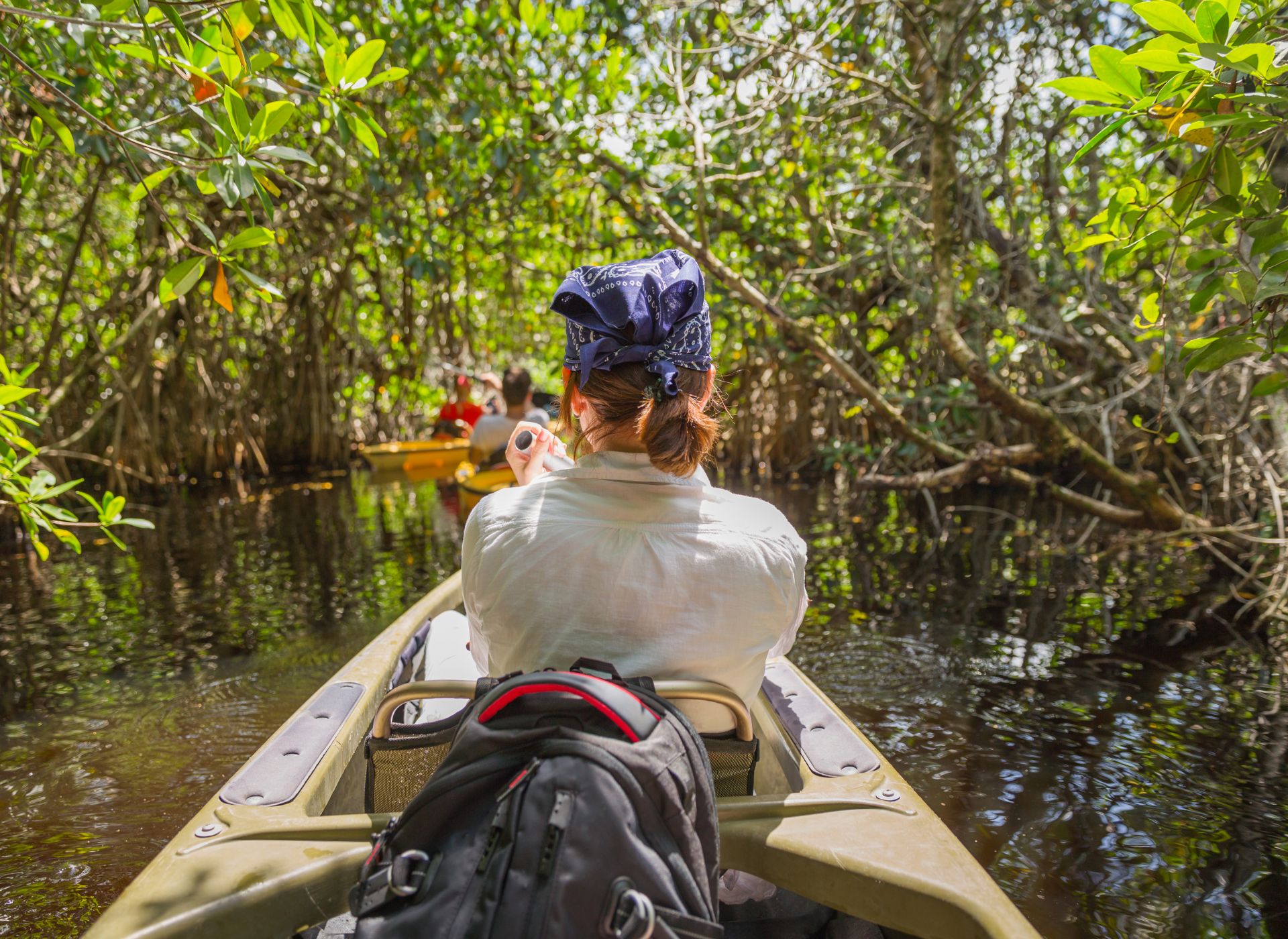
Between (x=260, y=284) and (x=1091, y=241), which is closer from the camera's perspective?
(x=260, y=284)

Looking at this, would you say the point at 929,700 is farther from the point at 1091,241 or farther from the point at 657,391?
the point at 657,391

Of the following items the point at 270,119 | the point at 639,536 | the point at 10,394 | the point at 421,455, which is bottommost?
the point at 421,455

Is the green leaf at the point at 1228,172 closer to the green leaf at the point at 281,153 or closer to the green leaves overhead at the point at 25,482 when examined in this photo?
the green leaf at the point at 281,153

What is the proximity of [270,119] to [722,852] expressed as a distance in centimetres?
160

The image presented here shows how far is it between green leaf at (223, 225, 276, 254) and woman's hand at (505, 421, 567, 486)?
0.65m

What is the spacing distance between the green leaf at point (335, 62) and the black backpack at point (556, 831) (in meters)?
1.55

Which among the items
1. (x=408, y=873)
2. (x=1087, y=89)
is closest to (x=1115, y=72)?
(x=1087, y=89)

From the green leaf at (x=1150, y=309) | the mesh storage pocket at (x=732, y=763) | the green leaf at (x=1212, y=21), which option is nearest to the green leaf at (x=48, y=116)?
the mesh storage pocket at (x=732, y=763)

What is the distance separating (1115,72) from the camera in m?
1.69

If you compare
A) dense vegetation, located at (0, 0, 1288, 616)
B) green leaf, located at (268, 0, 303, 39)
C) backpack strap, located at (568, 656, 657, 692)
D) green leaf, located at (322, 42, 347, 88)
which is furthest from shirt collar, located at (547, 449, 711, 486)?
green leaf, located at (322, 42, 347, 88)

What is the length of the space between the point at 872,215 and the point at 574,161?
2.24 metres

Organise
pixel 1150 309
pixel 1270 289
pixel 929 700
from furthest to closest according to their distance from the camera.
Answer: pixel 929 700
pixel 1150 309
pixel 1270 289

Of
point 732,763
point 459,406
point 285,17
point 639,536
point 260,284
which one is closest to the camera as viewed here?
point 639,536

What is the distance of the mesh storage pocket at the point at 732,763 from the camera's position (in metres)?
1.42
